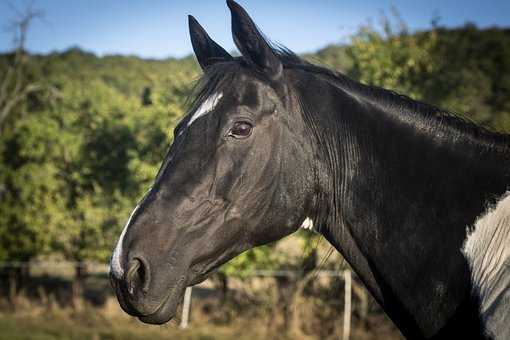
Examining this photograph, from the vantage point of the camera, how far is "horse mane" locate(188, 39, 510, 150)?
2166 millimetres

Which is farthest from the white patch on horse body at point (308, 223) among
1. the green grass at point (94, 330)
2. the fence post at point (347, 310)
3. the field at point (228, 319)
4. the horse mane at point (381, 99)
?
the green grass at point (94, 330)

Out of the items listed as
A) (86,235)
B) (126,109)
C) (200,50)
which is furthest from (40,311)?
(200,50)

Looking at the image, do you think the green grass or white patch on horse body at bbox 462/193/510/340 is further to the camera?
the green grass

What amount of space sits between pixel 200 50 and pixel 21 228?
16180 millimetres

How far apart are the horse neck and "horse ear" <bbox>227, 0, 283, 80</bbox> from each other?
28cm

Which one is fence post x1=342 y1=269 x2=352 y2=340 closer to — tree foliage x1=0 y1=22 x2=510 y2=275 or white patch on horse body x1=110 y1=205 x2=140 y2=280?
tree foliage x1=0 y1=22 x2=510 y2=275

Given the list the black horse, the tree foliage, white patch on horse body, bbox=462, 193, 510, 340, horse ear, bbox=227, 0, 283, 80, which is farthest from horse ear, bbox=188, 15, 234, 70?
the tree foliage

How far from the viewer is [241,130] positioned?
2.12 meters

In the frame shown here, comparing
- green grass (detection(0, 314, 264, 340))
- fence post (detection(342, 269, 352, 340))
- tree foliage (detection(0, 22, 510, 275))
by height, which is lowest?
green grass (detection(0, 314, 264, 340))

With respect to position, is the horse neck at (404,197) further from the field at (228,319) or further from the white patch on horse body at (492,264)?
the field at (228,319)

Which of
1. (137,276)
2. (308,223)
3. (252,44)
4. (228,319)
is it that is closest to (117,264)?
(137,276)

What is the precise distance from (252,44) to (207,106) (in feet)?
1.17

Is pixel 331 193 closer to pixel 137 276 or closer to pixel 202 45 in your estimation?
pixel 137 276

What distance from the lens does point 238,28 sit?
7.02ft
